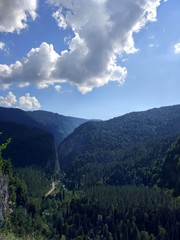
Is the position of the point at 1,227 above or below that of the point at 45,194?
above

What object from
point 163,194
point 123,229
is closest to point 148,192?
point 163,194

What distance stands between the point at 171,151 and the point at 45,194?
63168 mm

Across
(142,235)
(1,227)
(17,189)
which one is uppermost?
(1,227)

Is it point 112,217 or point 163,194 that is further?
point 163,194

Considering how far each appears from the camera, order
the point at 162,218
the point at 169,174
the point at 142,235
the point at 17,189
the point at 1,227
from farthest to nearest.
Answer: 1. the point at 169,174
2. the point at 17,189
3. the point at 162,218
4. the point at 142,235
5. the point at 1,227

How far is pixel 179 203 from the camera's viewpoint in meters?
137

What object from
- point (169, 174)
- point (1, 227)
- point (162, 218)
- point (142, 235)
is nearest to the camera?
point (1, 227)

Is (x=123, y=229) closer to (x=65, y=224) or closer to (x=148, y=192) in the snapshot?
(x=65, y=224)

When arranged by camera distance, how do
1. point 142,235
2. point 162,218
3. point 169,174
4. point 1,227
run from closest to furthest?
1. point 1,227
2. point 142,235
3. point 162,218
4. point 169,174

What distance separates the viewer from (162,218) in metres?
131

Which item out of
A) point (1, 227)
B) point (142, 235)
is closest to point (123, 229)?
point (142, 235)

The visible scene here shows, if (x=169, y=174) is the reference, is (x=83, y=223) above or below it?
below

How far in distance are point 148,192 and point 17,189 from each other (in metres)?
50.6

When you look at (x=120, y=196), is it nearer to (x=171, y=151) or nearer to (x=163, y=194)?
(x=163, y=194)
